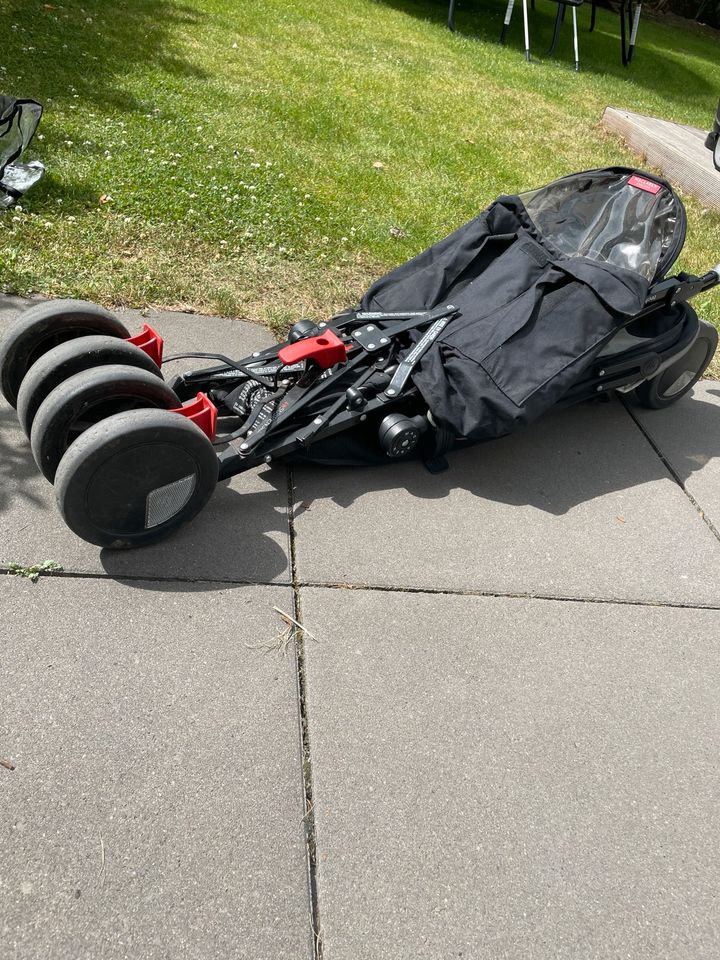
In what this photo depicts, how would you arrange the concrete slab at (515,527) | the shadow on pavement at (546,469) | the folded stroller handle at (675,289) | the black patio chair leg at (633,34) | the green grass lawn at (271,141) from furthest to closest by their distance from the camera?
the black patio chair leg at (633,34), the green grass lawn at (271,141), the folded stroller handle at (675,289), the shadow on pavement at (546,469), the concrete slab at (515,527)

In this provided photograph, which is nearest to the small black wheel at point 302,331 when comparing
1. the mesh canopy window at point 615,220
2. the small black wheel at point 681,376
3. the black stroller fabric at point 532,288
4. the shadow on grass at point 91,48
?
the black stroller fabric at point 532,288

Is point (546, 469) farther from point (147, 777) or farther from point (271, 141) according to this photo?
point (271, 141)

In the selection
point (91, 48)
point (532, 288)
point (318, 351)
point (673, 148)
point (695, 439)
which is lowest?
point (91, 48)

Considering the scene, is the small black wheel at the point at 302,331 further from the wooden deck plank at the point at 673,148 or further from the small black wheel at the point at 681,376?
the wooden deck plank at the point at 673,148

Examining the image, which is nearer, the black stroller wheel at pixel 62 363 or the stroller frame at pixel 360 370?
the black stroller wheel at pixel 62 363

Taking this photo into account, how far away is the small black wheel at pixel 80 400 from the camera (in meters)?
2.90

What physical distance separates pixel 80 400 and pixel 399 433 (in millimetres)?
1322

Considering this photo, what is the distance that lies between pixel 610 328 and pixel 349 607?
1751 mm

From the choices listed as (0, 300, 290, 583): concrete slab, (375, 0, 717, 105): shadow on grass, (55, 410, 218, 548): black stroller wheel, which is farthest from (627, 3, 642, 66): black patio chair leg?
(55, 410, 218, 548): black stroller wheel

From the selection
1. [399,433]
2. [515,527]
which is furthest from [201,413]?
[515,527]

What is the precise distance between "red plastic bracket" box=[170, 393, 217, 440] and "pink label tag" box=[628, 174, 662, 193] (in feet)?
8.22

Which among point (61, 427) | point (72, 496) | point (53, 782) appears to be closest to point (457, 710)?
point (53, 782)

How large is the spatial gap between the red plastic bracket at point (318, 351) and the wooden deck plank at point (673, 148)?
5494mm

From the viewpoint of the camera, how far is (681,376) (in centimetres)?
467
